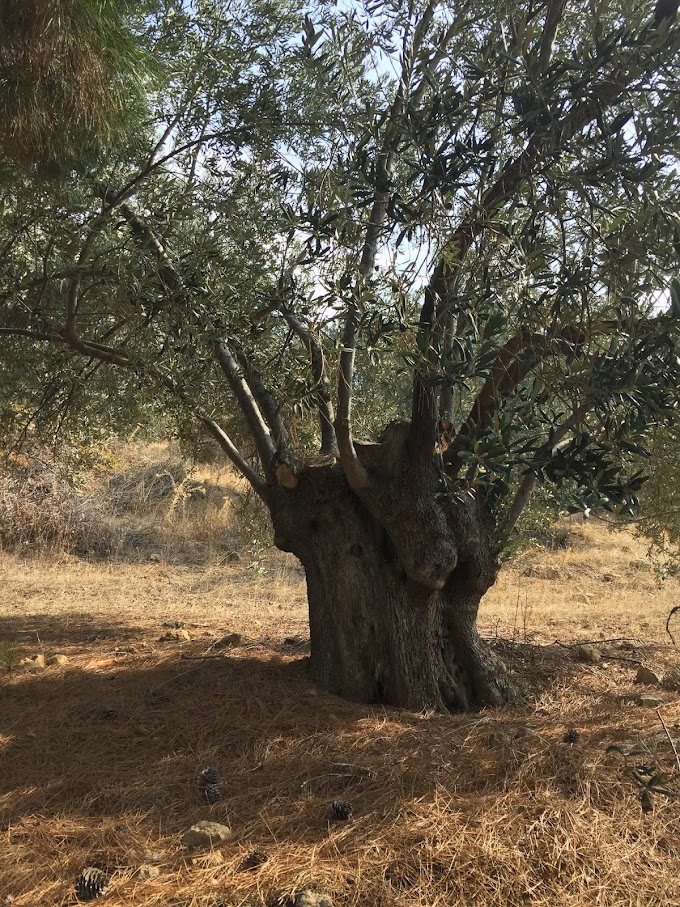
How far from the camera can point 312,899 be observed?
2363 millimetres

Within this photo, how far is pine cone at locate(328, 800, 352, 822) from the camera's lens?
114 inches

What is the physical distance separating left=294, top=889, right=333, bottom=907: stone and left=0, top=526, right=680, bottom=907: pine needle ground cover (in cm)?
5

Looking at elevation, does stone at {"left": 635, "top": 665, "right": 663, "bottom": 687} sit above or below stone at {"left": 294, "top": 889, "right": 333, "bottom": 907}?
above

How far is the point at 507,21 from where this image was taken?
350cm

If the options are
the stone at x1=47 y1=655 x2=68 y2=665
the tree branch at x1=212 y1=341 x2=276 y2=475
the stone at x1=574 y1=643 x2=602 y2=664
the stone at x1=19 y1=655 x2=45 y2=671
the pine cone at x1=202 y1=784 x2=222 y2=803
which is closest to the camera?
the pine cone at x1=202 y1=784 x2=222 y2=803

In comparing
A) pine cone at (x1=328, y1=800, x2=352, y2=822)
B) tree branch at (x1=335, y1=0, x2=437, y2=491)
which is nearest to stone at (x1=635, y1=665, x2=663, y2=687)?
tree branch at (x1=335, y1=0, x2=437, y2=491)

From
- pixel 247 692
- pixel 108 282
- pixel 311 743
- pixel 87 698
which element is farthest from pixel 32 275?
pixel 311 743

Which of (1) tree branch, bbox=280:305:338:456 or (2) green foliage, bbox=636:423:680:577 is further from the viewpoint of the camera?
(2) green foliage, bbox=636:423:680:577

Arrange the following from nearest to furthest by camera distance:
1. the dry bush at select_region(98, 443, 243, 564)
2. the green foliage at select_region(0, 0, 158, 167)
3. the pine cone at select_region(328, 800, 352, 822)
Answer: the pine cone at select_region(328, 800, 352, 822), the green foliage at select_region(0, 0, 158, 167), the dry bush at select_region(98, 443, 243, 564)

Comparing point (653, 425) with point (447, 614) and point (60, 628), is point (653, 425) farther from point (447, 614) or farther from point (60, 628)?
point (60, 628)

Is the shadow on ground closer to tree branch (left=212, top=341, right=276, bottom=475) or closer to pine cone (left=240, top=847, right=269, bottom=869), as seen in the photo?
pine cone (left=240, top=847, right=269, bottom=869)

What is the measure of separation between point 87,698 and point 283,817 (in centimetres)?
211

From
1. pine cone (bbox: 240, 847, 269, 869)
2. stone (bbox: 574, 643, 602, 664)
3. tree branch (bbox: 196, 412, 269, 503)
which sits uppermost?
tree branch (bbox: 196, 412, 269, 503)

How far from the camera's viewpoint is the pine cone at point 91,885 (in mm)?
2449
